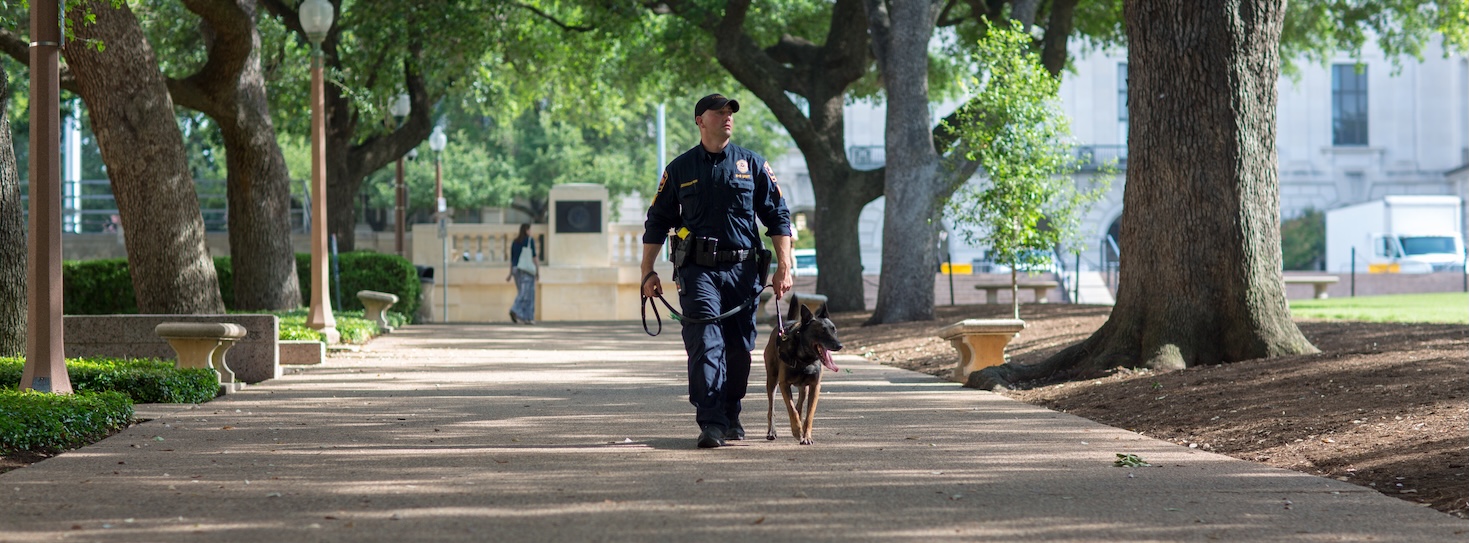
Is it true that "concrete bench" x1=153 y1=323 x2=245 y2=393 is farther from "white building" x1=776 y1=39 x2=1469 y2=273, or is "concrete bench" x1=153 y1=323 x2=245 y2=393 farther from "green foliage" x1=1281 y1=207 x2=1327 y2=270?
"white building" x1=776 y1=39 x2=1469 y2=273

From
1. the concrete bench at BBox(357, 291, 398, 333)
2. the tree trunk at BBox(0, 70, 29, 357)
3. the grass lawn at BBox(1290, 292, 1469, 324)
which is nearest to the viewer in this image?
the tree trunk at BBox(0, 70, 29, 357)

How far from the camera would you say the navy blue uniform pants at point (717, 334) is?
27.0 ft

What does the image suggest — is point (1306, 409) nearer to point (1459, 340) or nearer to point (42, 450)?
point (1459, 340)

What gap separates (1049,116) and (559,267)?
13.2 meters

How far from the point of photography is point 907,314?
22984 millimetres

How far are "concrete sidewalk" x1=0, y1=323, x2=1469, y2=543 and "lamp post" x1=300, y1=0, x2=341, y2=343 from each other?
711 cm

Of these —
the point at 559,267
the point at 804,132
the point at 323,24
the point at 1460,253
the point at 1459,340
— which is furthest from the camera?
the point at 1460,253

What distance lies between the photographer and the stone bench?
43.9 ft

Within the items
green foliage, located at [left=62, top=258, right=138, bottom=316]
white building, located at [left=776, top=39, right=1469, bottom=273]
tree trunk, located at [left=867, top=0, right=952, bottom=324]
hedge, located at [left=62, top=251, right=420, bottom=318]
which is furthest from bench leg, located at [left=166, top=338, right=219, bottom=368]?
white building, located at [left=776, top=39, right=1469, bottom=273]

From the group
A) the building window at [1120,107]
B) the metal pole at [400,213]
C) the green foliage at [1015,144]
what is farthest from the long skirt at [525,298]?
the building window at [1120,107]

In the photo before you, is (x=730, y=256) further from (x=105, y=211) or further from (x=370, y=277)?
(x=105, y=211)

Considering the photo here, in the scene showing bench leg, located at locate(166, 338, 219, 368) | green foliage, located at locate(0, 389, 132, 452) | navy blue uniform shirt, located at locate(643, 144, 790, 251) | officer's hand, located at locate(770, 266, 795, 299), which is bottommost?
green foliage, located at locate(0, 389, 132, 452)

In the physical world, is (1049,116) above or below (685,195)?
above

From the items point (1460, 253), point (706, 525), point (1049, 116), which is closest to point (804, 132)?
point (1049, 116)
